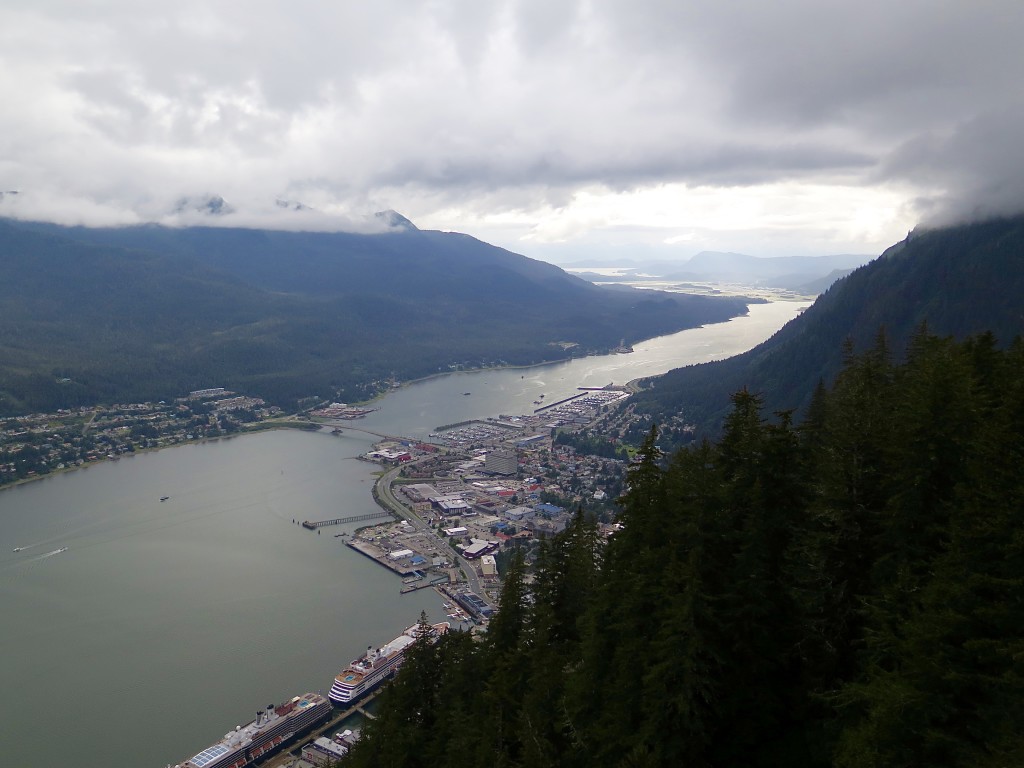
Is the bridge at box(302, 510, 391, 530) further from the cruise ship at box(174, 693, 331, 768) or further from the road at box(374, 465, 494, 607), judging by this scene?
the cruise ship at box(174, 693, 331, 768)

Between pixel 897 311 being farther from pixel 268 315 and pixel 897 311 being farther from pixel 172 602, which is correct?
pixel 268 315

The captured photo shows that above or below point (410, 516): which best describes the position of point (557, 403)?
above

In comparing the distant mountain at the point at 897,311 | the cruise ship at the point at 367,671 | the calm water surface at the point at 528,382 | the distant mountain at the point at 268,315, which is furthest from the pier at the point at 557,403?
the cruise ship at the point at 367,671

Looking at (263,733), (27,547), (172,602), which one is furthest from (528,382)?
(263,733)

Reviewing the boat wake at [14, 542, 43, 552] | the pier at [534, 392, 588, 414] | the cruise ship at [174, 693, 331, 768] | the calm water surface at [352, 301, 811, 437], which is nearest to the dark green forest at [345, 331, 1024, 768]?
the cruise ship at [174, 693, 331, 768]

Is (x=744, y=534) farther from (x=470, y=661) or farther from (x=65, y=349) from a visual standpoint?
(x=65, y=349)

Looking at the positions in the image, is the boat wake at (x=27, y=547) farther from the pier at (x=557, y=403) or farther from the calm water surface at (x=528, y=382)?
the pier at (x=557, y=403)
